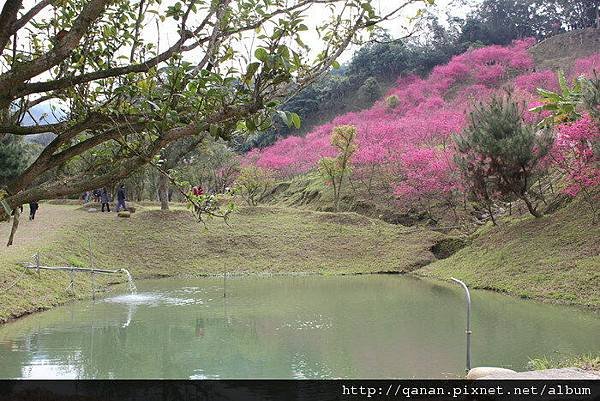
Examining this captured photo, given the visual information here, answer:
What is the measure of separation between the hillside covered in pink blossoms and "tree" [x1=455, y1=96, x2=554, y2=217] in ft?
2.75

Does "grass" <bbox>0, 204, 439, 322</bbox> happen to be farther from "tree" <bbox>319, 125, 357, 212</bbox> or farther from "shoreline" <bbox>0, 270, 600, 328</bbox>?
"tree" <bbox>319, 125, 357, 212</bbox>

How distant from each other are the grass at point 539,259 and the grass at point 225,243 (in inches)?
114

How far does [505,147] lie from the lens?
16062mm

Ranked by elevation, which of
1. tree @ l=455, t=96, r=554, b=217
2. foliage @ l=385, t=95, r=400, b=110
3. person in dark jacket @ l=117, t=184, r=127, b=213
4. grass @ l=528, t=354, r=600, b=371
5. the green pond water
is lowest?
the green pond water

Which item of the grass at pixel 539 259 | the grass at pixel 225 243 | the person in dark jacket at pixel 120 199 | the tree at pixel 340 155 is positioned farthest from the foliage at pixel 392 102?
the person in dark jacket at pixel 120 199

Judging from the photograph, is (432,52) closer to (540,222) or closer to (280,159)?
(280,159)

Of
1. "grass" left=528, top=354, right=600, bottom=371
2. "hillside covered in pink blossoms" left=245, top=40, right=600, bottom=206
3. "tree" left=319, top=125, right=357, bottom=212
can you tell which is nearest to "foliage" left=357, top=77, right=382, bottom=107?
"hillside covered in pink blossoms" left=245, top=40, right=600, bottom=206

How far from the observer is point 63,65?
3.57 m

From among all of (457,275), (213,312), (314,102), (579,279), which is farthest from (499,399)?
(314,102)

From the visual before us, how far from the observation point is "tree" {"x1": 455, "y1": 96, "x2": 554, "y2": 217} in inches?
634

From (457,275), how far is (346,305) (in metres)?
5.34

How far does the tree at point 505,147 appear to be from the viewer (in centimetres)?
1611

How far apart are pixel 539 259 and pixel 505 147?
3.47 meters

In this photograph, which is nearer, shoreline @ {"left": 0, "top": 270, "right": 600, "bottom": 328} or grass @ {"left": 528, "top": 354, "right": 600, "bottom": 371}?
grass @ {"left": 528, "top": 354, "right": 600, "bottom": 371}
